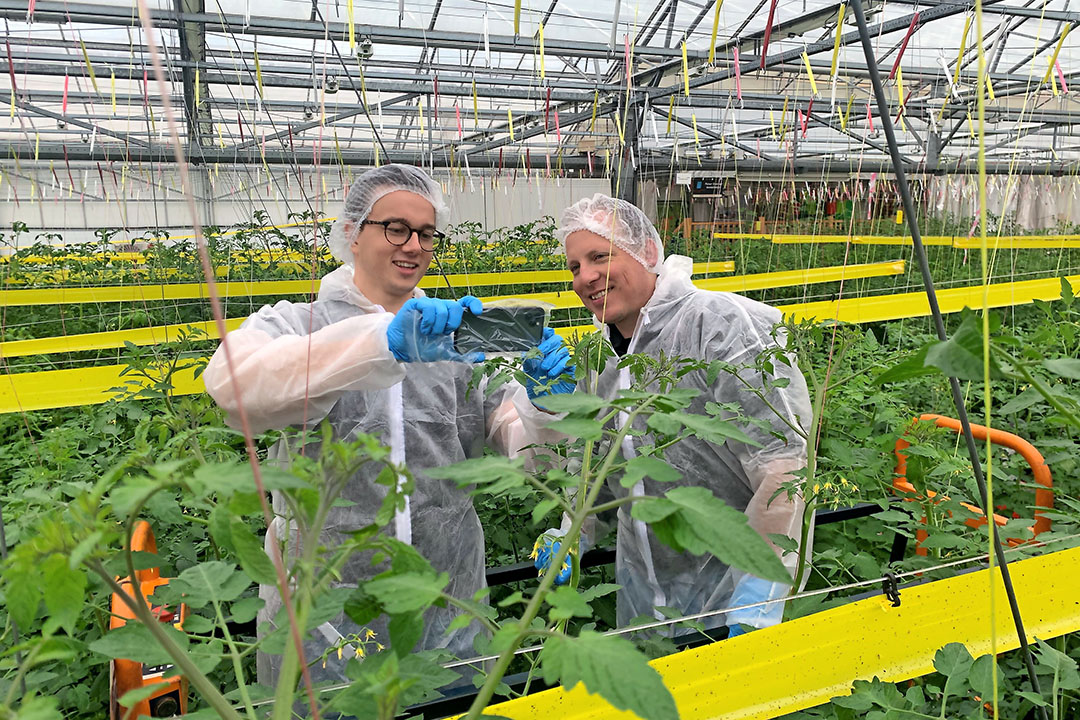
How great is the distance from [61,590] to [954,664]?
904 millimetres

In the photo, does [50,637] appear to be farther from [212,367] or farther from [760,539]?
[212,367]

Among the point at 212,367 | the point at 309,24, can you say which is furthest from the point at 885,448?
the point at 309,24

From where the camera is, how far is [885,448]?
174 centimetres

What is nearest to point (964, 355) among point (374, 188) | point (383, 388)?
point (383, 388)

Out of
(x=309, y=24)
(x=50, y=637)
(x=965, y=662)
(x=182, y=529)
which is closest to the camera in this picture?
(x=50, y=637)

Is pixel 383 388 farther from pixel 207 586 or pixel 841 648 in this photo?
pixel 841 648

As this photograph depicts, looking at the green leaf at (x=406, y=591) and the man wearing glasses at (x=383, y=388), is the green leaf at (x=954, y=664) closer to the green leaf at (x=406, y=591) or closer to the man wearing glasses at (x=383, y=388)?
the green leaf at (x=406, y=591)

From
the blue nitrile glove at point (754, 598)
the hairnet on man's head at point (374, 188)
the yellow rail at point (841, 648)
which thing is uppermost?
the hairnet on man's head at point (374, 188)

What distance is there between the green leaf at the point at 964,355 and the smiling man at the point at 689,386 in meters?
1.01

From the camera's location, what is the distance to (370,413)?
1.67 meters

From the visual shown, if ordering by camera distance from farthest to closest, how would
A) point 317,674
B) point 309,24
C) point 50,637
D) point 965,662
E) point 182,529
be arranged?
point 309,24
point 182,529
point 317,674
point 965,662
point 50,637

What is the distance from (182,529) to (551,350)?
1.11 meters

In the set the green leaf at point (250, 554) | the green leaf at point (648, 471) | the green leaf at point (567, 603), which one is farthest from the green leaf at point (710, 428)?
the green leaf at point (250, 554)

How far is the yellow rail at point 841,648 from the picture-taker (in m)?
0.90
